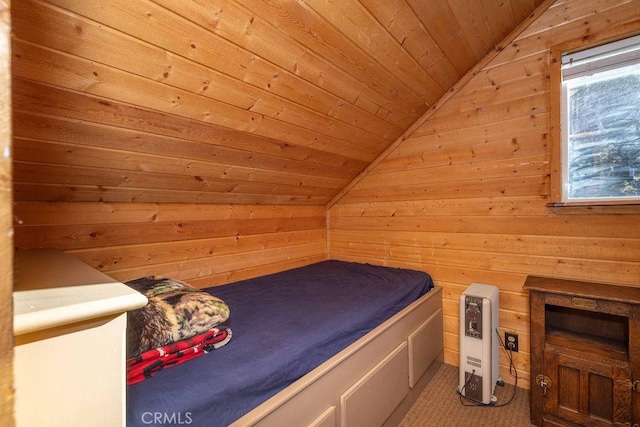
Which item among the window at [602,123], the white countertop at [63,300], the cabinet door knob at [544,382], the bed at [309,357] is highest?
the window at [602,123]

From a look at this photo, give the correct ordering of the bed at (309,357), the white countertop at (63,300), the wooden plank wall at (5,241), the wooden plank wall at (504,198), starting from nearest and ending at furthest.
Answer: the wooden plank wall at (5,241)
the white countertop at (63,300)
the bed at (309,357)
the wooden plank wall at (504,198)

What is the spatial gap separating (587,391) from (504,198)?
3.90ft

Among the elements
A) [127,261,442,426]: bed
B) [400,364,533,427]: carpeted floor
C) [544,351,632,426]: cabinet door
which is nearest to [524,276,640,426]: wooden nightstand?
[544,351,632,426]: cabinet door

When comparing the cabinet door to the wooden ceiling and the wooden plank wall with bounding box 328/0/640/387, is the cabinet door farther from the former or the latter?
the wooden ceiling

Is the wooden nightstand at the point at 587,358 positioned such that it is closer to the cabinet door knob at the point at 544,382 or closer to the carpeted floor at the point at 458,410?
the cabinet door knob at the point at 544,382

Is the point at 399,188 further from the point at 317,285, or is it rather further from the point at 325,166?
the point at 317,285

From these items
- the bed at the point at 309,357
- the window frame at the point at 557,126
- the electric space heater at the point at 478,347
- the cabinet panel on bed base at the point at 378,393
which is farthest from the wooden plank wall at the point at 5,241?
the window frame at the point at 557,126

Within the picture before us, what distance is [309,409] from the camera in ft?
3.64

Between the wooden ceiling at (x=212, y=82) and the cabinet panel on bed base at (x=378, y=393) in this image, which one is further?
the cabinet panel on bed base at (x=378, y=393)

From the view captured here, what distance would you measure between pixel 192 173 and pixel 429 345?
2.00 metres

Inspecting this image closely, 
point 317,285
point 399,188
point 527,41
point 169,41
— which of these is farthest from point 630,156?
point 169,41

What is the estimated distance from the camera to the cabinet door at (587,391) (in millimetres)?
1495

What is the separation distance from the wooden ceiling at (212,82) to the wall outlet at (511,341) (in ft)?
5.90

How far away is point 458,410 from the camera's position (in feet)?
6.03
